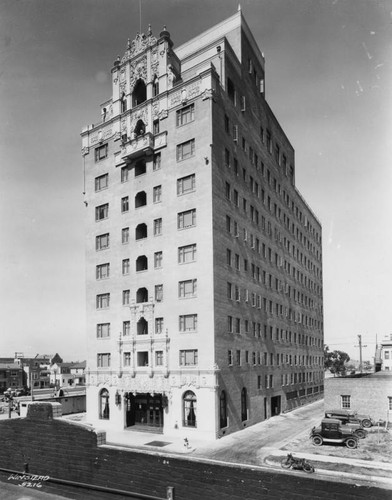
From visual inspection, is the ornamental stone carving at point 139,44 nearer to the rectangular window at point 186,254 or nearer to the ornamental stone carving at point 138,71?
the ornamental stone carving at point 138,71

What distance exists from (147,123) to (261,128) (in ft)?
60.5

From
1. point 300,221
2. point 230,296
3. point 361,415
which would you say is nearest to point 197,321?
point 230,296

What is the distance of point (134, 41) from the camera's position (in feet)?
178

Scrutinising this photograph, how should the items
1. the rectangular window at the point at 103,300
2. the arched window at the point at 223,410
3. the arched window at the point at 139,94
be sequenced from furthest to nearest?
1. the arched window at the point at 139,94
2. the rectangular window at the point at 103,300
3. the arched window at the point at 223,410

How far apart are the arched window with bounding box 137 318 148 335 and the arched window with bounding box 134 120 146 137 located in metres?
22.4

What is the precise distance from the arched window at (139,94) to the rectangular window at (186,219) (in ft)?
56.2

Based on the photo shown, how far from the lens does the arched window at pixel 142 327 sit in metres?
48.8

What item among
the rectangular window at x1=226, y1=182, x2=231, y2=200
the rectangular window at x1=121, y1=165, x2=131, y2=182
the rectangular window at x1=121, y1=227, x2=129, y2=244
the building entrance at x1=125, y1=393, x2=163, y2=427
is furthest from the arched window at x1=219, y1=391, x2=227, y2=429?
the rectangular window at x1=121, y1=165, x2=131, y2=182

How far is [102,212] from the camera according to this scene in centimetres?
5556

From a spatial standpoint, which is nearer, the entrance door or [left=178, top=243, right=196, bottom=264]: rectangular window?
[left=178, top=243, right=196, bottom=264]: rectangular window

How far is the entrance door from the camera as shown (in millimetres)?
58516

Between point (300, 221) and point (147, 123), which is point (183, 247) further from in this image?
point (300, 221)

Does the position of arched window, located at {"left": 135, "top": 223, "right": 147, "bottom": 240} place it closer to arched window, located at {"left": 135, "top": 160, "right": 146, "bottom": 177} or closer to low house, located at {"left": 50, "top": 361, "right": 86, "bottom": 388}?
arched window, located at {"left": 135, "top": 160, "right": 146, "bottom": 177}

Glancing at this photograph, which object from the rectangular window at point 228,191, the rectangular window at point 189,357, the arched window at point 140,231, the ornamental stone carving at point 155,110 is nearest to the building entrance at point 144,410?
→ the rectangular window at point 189,357
